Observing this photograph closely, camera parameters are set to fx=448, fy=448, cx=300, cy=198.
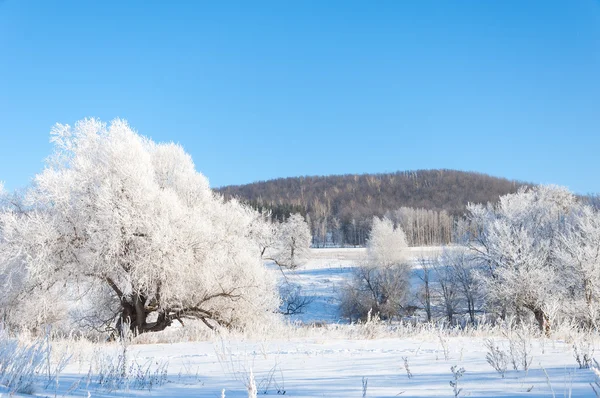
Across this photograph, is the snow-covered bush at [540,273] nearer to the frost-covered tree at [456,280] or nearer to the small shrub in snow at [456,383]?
the frost-covered tree at [456,280]

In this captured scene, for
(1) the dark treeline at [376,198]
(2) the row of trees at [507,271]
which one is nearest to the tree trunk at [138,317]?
(2) the row of trees at [507,271]

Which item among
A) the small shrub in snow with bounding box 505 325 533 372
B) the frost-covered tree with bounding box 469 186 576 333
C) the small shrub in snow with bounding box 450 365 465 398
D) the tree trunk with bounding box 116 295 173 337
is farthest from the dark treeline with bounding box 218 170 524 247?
the small shrub in snow with bounding box 450 365 465 398

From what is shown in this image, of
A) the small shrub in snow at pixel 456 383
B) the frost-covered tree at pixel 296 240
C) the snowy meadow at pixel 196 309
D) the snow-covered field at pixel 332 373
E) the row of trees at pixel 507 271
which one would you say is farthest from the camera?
the frost-covered tree at pixel 296 240

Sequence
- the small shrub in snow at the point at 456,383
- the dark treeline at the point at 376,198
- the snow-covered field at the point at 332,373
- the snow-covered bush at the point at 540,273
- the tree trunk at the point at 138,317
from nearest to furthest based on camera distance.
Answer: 1. the small shrub in snow at the point at 456,383
2. the snow-covered field at the point at 332,373
3. the tree trunk at the point at 138,317
4. the snow-covered bush at the point at 540,273
5. the dark treeline at the point at 376,198

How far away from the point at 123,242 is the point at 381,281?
33993 mm

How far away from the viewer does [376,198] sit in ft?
515

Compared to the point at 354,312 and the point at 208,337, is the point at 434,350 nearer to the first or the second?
the point at 208,337

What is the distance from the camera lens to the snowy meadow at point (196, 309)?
153 inches

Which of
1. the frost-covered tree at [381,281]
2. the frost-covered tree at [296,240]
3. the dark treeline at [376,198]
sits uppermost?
the dark treeline at [376,198]

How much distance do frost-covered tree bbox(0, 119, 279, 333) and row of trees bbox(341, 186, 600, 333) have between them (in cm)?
1106

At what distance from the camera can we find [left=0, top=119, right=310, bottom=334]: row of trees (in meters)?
14.8

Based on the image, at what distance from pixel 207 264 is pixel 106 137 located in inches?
240

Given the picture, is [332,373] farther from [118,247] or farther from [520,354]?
[118,247]

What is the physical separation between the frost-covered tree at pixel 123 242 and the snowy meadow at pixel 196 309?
0.06 meters
